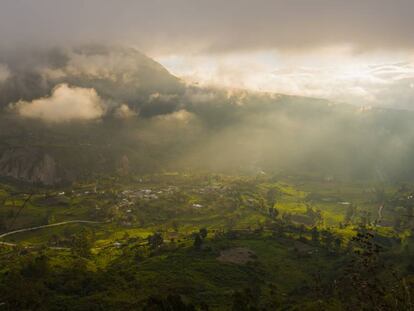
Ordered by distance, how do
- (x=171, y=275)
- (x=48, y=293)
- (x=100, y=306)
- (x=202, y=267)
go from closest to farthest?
(x=100, y=306)
(x=48, y=293)
(x=171, y=275)
(x=202, y=267)

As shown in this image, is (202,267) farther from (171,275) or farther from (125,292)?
(125,292)

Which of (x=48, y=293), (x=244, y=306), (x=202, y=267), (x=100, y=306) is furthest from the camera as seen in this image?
(x=202, y=267)

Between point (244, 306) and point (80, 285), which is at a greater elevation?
point (244, 306)

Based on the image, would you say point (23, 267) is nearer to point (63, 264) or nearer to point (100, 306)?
point (63, 264)

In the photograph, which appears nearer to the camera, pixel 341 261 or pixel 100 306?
pixel 100 306

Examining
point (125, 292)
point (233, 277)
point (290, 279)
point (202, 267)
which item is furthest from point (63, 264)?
point (290, 279)

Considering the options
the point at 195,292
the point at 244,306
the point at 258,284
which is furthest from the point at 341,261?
the point at 244,306

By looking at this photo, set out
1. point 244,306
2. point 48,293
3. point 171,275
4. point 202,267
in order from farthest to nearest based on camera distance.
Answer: point 202,267, point 171,275, point 48,293, point 244,306

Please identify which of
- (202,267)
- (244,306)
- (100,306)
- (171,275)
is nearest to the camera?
(244,306)

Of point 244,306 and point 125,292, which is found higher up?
point 244,306
